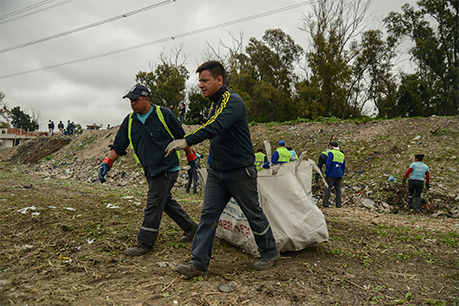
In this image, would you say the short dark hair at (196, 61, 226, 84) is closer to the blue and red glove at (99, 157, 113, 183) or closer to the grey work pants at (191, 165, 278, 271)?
the grey work pants at (191, 165, 278, 271)

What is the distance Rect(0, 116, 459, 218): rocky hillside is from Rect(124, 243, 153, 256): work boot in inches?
313

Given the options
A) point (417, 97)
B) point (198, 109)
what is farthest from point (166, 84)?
point (417, 97)

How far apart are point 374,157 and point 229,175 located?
1143cm

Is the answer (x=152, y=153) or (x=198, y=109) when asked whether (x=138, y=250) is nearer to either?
(x=152, y=153)

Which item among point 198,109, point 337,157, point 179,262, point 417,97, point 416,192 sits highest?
point 417,97

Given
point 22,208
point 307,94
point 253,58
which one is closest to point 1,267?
point 22,208

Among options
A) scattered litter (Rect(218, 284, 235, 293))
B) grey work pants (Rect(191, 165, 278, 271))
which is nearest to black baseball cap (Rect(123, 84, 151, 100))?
grey work pants (Rect(191, 165, 278, 271))

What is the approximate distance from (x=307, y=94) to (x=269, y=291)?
24.0 meters

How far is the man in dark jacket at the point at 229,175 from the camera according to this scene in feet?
9.27

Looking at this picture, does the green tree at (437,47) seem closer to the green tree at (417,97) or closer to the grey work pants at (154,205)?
the green tree at (417,97)

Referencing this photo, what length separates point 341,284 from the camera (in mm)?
2604

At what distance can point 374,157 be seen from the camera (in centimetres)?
1252

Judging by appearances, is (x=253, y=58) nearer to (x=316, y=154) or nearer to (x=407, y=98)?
(x=407, y=98)

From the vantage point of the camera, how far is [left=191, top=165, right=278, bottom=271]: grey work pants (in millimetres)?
2840
